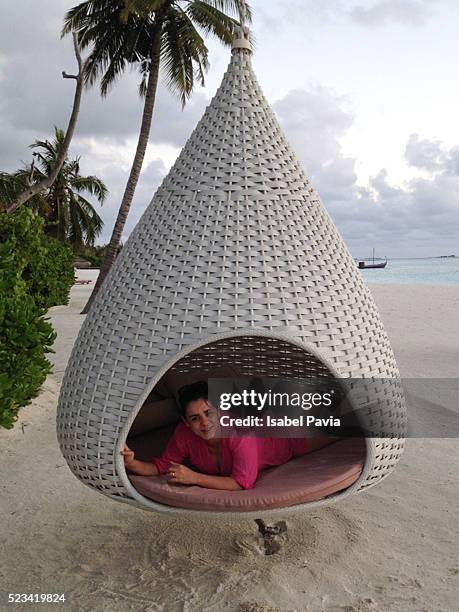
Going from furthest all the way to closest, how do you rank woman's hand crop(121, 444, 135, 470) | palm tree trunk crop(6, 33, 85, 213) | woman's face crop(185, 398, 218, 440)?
palm tree trunk crop(6, 33, 85, 213) → woman's face crop(185, 398, 218, 440) → woman's hand crop(121, 444, 135, 470)

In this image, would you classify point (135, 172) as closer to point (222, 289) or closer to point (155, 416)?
point (155, 416)

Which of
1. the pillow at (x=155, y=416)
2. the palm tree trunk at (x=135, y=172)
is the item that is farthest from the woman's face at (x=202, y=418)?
the palm tree trunk at (x=135, y=172)

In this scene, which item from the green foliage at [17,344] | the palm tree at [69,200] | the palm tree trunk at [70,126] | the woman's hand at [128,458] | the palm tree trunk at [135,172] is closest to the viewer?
the woman's hand at [128,458]

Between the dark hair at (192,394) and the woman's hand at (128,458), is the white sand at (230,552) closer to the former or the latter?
the woman's hand at (128,458)

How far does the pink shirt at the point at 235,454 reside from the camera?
2.30 m

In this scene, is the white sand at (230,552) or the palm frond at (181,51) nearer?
the white sand at (230,552)

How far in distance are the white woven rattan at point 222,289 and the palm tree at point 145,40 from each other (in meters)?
9.09

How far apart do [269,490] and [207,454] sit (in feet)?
1.30

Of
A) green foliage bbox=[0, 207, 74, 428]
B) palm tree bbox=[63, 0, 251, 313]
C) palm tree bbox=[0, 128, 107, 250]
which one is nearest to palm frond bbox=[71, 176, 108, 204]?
palm tree bbox=[0, 128, 107, 250]

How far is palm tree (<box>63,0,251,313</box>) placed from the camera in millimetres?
11555

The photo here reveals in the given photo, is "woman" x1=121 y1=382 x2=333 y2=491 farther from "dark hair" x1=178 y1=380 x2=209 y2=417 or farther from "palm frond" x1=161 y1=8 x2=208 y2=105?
"palm frond" x1=161 y1=8 x2=208 y2=105

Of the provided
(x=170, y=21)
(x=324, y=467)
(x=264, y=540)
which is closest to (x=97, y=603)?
(x=264, y=540)

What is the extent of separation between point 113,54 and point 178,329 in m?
12.6

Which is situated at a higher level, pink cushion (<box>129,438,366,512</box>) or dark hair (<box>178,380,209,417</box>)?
dark hair (<box>178,380,209,417</box>)
